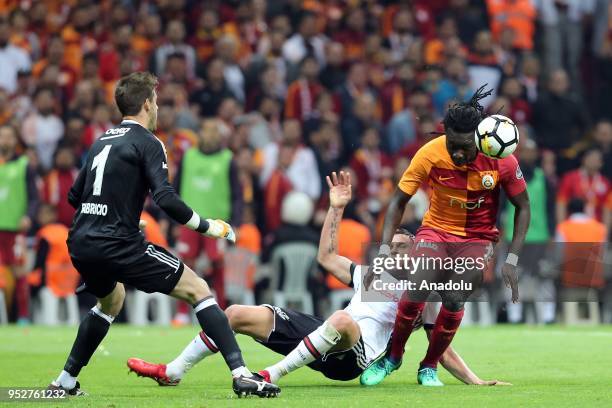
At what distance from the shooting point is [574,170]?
19734 millimetres

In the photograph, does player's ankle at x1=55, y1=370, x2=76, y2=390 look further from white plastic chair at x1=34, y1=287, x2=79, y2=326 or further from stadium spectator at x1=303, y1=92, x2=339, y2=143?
stadium spectator at x1=303, y1=92, x2=339, y2=143

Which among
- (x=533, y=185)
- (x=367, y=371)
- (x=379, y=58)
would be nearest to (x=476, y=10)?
(x=379, y=58)

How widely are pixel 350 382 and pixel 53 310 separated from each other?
842 cm

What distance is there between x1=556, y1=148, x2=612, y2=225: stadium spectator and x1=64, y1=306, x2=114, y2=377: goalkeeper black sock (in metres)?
11.1

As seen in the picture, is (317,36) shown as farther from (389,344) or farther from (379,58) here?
(389,344)

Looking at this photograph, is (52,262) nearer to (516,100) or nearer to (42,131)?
(42,131)

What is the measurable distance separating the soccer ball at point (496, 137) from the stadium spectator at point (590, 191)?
9.58m

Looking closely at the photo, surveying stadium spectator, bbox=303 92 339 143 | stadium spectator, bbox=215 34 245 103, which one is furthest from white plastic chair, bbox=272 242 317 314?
stadium spectator, bbox=215 34 245 103

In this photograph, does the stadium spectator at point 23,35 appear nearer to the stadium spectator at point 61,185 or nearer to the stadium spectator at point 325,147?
the stadium spectator at point 61,185

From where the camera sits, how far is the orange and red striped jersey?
9.83m

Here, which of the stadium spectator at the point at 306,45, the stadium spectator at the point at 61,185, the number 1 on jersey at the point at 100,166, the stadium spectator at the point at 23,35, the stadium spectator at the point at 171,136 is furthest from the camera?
the stadium spectator at the point at 306,45

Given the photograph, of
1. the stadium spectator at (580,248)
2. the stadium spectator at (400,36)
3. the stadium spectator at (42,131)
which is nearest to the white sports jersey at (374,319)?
the stadium spectator at (580,248)

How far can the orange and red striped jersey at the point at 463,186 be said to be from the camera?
9828mm

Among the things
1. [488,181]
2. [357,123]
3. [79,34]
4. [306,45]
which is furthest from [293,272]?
[488,181]
